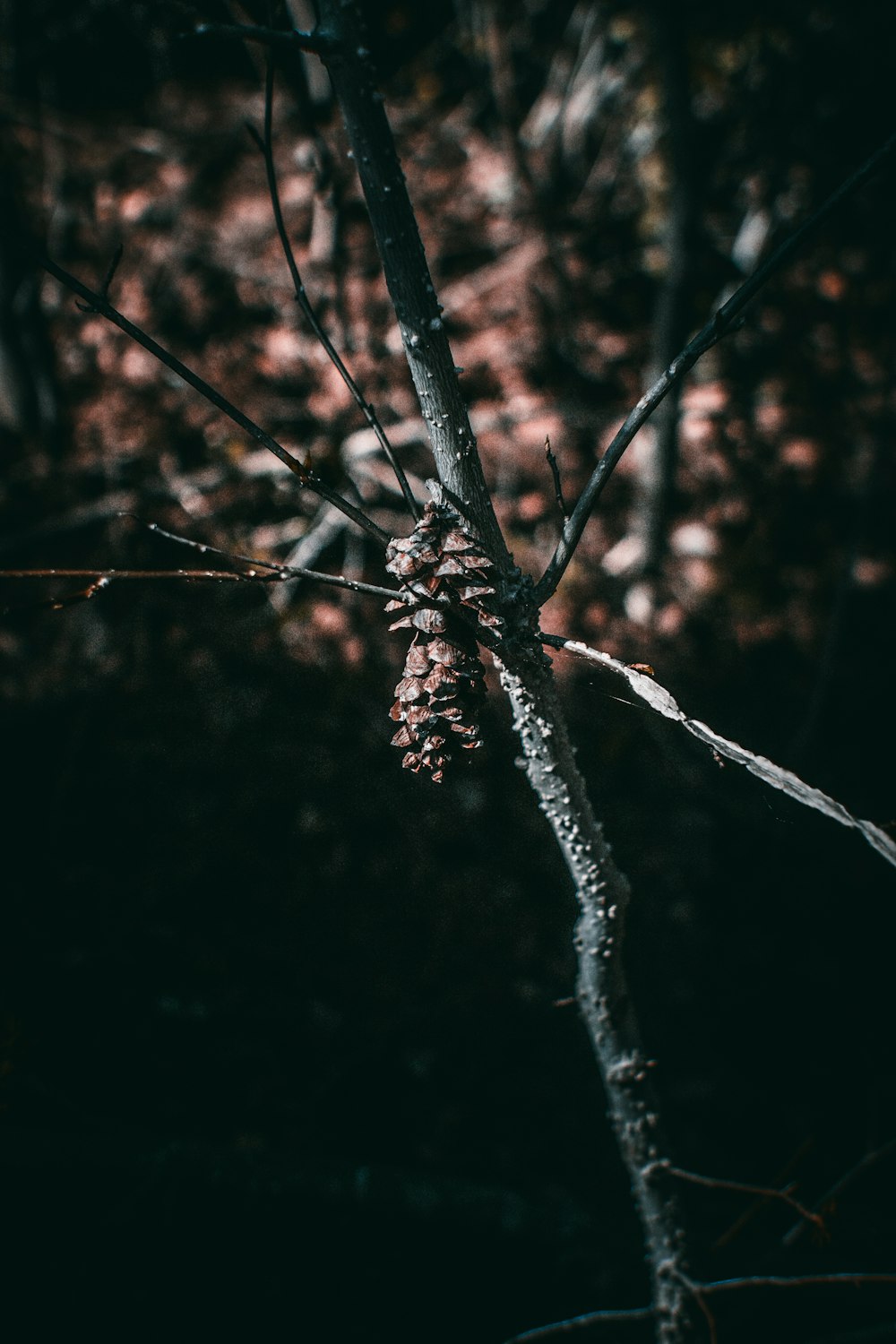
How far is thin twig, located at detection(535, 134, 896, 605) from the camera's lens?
791 mm

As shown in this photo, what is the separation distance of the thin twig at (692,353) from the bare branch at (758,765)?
165 mm

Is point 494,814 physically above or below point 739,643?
below

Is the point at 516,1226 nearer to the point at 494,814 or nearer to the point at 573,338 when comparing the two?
the point at 494,814

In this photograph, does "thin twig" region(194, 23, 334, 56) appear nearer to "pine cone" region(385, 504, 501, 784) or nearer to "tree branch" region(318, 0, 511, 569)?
"tree branch" region(318, 0, 511, 569)

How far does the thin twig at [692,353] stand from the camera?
0.79 metres

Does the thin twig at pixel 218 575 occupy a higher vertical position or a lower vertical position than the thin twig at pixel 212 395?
lower

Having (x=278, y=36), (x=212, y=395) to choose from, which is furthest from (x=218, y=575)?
(x=278, y=36)

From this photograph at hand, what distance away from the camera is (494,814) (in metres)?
2.71

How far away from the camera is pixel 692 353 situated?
891 mm

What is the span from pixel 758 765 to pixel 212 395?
89 centimetres

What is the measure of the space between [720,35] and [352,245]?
6.44 feet

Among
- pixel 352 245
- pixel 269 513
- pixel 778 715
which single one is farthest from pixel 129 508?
pixel 778 715

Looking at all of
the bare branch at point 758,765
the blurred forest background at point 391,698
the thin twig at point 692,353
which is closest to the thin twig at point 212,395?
the thin twig at point 692,353

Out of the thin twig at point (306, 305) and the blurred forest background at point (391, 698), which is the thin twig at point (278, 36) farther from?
the blurred forest background at point (391, 698)
